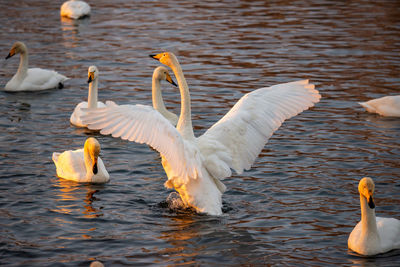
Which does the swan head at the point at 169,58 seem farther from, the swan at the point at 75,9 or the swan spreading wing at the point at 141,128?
the swan at the point at 75,9

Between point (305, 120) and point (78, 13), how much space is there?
43.4ft

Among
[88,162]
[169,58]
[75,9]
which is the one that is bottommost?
[88,162]

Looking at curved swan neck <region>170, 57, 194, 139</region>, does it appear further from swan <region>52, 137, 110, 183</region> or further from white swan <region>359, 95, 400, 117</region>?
white swan <region>359, 95, 400, 117</region>

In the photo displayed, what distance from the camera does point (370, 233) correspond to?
27.9 ft

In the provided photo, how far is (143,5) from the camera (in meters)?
28.4

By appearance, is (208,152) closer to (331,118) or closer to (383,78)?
(331,118)

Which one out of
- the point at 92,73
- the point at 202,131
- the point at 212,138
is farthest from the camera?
the point at 92,73

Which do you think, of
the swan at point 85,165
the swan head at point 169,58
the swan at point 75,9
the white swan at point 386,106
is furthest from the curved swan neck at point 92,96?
the swan at point 75,9

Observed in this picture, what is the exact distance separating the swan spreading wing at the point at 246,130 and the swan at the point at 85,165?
1.99 meters

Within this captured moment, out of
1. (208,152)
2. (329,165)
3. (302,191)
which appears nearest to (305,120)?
(329,165)

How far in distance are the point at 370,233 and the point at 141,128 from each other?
3.03m

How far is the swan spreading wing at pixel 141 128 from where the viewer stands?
8680 mm

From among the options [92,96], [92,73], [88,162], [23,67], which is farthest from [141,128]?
[23,67]

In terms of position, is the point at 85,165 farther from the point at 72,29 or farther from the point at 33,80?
the point at 72,29
